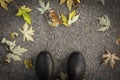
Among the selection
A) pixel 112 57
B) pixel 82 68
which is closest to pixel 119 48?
pixel 112 57

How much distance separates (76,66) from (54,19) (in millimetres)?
297

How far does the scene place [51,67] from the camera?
1.44 metres

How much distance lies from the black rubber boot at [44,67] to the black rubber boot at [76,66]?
0.11 m

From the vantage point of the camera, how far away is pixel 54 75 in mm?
1492

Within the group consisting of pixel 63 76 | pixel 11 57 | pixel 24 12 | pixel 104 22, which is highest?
pixel 24 12

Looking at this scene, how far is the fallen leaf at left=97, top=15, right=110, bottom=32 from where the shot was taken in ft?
4.83

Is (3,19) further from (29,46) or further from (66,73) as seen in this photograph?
(66,73)

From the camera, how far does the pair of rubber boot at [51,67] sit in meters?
1.43

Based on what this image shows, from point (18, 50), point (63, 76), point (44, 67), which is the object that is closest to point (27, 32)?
point (18, 50)

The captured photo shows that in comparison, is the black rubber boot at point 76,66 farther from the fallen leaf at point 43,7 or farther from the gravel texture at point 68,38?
the fallen leaf at point 43,7

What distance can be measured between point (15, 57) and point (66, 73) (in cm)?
31

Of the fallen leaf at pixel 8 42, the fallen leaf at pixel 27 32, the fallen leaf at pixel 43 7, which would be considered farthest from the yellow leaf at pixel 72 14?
the fallen leaf at pixel 8 42

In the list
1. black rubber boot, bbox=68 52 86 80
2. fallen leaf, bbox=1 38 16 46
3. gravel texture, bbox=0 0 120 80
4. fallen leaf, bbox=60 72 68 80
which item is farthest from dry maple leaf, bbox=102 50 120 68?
fallen leaf, bbox=1 38 16 46

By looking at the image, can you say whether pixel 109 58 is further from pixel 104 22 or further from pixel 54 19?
pixel 54 19
